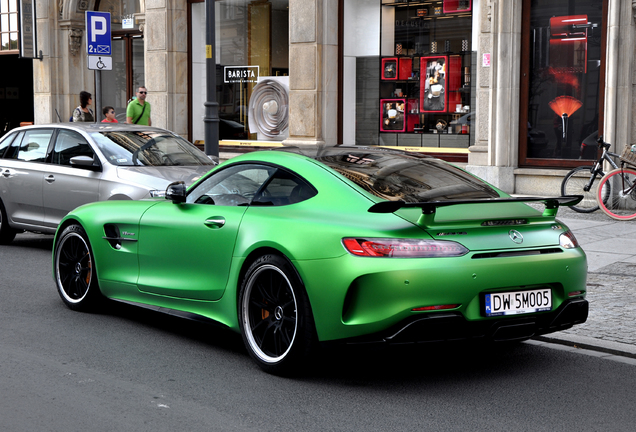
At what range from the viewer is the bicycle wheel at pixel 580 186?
13438mm

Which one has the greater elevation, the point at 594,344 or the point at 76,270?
the point at 76,270

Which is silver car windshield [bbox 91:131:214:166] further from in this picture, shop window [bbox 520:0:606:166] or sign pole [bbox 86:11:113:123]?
shop window [bbox 520:0:606:166]

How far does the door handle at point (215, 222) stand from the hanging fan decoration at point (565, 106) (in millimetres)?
9935

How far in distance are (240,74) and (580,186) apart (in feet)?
28.3

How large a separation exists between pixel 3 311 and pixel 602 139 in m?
9.61

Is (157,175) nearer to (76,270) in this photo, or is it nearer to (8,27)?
(76,270)

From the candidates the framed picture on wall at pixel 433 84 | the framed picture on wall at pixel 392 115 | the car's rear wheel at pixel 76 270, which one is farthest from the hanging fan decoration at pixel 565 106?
the car's rear wheel at pixel 76 270

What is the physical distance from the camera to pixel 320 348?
498cm

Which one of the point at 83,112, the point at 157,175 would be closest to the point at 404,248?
the point at 157,175

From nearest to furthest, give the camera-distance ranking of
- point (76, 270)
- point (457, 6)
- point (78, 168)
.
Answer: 1. point (76, 270)
2. point (78, 168)
3. point (457, 6)

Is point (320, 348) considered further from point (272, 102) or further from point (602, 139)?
point (272, 102)

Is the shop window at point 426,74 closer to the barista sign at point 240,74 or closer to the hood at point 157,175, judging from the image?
the barista sign at point 240,74

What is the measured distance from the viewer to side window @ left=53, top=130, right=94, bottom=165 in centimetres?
1070

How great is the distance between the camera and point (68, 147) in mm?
10836
